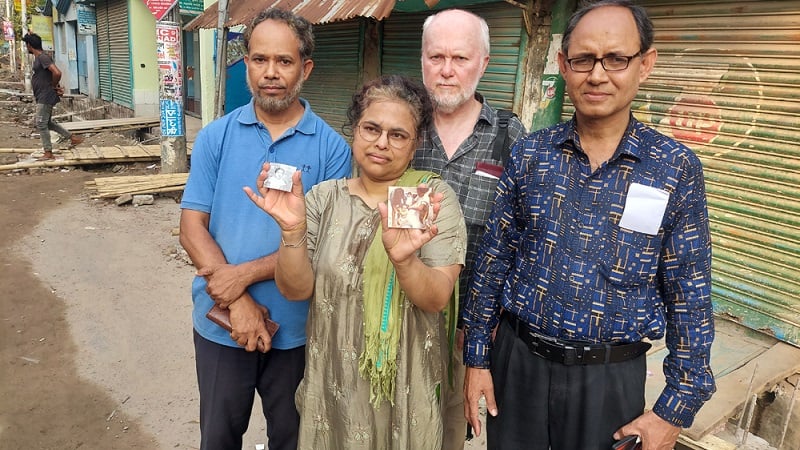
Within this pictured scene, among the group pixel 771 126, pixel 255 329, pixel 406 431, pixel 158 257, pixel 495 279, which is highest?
pixel 771 126

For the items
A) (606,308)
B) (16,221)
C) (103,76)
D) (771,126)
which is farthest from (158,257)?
(103,76)

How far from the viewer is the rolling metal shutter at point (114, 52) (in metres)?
16.1

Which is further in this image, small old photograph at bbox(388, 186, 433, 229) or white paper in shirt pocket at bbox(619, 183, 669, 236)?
white paper in shirt pocket at bbox(619, 183, 669, 236)

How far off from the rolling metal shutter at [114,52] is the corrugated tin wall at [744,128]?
1588cm

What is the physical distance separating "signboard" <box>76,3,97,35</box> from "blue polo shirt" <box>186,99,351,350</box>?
2051 cm

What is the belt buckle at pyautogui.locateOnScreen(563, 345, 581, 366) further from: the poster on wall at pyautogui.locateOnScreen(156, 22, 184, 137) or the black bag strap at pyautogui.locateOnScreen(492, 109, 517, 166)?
the poster on wall at pyautogui.locateOnScreen(156, 22, 184, 137)

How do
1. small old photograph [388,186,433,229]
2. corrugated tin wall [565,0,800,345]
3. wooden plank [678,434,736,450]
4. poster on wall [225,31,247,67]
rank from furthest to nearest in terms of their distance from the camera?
1. poster on wall [225,31,247,67]
2. corrugated tin wall [565,0,800,345]
3. wooden plank [678,434,736,450]
4. small old photograph [388,186,433,229]

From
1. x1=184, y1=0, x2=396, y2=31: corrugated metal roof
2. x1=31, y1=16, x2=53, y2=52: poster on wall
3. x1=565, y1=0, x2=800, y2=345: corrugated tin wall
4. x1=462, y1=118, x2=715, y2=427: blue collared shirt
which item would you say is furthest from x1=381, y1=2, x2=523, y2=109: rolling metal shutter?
x1=31, y1=16, x2=53, y2=52: poster on wall

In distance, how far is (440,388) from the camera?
180cm

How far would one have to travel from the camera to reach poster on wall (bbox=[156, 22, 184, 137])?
303 inches

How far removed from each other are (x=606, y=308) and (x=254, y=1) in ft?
24.5

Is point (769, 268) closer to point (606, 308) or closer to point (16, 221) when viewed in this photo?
point (606, 308)

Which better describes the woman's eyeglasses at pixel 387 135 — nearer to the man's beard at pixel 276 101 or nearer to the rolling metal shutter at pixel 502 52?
the man's beard at pixel 276 101

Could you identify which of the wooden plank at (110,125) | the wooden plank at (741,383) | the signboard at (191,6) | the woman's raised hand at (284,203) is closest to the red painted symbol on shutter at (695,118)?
the wooden plank at (741,383)
